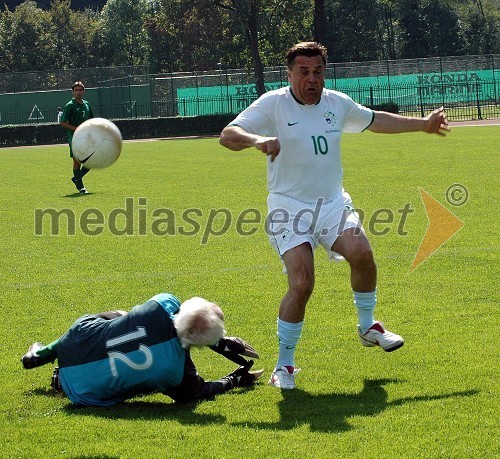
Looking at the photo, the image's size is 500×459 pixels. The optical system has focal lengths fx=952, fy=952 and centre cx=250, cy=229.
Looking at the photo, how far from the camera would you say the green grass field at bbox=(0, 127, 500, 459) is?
200 inches

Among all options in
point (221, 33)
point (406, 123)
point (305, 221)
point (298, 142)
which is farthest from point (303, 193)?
point (221, 33)

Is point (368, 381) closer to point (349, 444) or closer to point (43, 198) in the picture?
point (349, 444)

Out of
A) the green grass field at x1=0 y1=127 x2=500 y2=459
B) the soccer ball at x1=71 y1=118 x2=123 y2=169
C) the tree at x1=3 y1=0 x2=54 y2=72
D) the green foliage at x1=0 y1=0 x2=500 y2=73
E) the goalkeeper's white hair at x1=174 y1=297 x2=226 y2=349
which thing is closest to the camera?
the green grass field at x1=0 y1=127 x2=500 y2=459

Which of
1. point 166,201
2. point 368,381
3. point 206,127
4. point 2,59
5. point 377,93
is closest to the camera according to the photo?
point 368,381

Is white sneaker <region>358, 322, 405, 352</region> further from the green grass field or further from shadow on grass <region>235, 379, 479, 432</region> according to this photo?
shadow on grass <region>235, 379, 479, 432</region>

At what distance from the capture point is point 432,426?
16.8 ft

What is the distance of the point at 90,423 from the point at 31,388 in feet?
3.11

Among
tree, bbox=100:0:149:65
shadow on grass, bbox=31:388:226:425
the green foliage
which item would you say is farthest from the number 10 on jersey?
tree, bbox=100:0:149:65

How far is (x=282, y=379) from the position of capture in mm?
6020

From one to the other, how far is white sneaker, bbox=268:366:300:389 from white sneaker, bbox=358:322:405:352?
74 centimetres

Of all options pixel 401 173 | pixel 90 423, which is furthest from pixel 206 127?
pixel 90 423

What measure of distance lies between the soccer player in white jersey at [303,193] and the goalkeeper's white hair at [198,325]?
0.70m

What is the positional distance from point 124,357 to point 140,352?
4.0 inches

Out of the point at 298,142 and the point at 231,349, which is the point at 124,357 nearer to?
the point at 231,349
